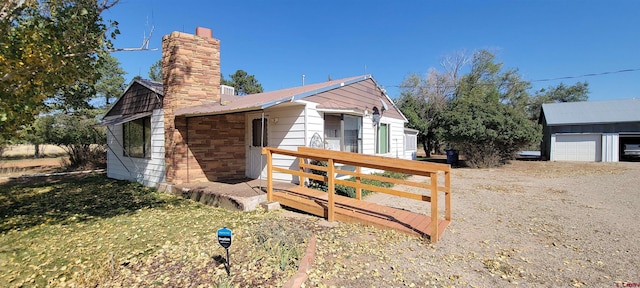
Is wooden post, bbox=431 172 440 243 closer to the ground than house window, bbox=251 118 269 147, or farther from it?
closer to the ground

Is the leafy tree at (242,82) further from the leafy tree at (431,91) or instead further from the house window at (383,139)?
the house window at (383,139)

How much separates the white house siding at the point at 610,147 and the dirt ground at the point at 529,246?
48.2ft

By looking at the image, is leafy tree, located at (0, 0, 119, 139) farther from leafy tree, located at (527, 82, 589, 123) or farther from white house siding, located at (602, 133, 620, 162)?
→ leafy tree, located at (527, 82, 589, 123)

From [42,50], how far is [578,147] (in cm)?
2544

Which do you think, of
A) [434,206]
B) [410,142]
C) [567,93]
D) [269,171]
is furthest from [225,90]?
[567,93]

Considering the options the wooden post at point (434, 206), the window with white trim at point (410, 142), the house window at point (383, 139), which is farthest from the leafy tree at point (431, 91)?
the wooden post at point (434, 206)

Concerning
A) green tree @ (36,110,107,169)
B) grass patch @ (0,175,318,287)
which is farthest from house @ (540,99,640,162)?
green tree @ (36,110,107,169)

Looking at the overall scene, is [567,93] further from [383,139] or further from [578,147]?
[383,139]

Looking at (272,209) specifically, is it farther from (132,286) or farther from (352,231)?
(132,286)

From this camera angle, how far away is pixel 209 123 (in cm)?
811

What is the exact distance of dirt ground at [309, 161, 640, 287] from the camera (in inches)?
124

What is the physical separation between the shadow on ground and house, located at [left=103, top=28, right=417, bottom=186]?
0.82 metres

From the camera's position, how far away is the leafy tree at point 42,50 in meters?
3.98

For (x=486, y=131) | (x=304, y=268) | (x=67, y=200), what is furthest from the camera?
(x=486, y=131)
